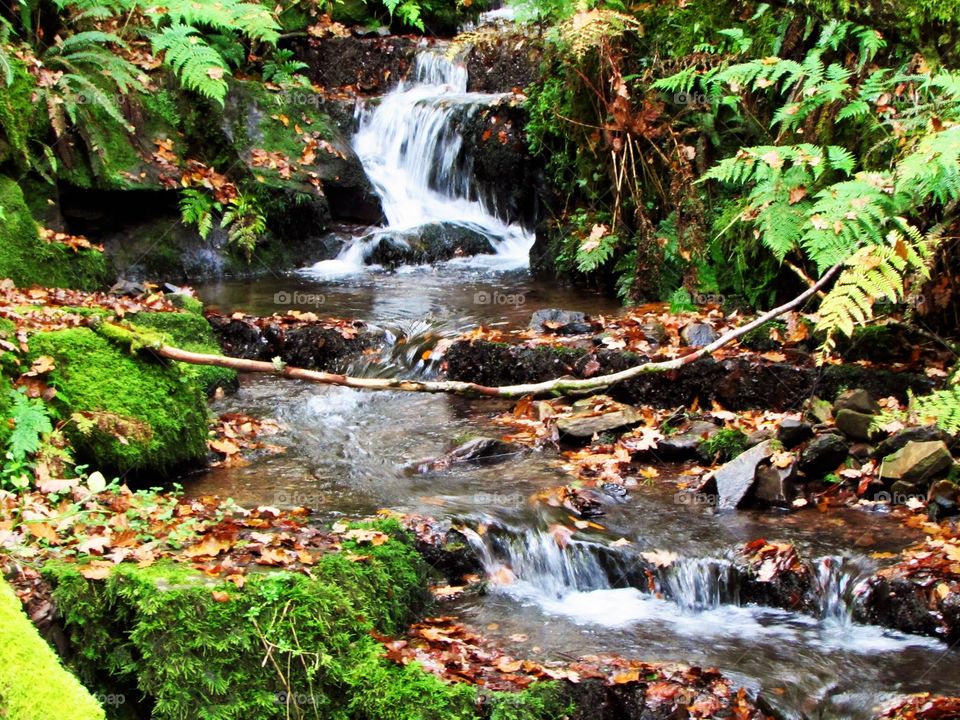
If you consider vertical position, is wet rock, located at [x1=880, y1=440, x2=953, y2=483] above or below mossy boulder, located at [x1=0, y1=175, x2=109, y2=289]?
below

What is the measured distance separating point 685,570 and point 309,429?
3.28 meters

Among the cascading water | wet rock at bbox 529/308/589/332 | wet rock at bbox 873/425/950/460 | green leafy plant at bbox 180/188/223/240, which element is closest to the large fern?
green leafy plant at bbox 180/188/223/240

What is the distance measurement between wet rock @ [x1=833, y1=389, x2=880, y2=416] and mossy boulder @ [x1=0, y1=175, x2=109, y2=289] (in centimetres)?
708

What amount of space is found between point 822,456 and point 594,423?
5.34ft

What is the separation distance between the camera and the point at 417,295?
10.4 m

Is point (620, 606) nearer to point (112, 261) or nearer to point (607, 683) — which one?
point (607, 683)

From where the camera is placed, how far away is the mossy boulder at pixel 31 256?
8.44 m

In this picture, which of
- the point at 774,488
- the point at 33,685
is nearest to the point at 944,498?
the point at 774,488

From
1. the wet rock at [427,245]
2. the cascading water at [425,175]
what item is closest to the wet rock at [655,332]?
the cascading water at [425,175]

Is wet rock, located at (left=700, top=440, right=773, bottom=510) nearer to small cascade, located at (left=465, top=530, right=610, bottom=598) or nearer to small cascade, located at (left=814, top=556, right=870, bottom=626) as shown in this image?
small cascade, located at (left=814, top=556, right=870, bottom=626)

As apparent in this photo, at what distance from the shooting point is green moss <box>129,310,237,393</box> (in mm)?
7488

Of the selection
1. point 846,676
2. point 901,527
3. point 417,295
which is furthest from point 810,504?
point 417,295

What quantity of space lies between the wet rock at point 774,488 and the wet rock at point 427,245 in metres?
7.19

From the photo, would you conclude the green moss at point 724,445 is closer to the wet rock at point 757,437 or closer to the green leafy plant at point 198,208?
the wet rock at point 757,437
